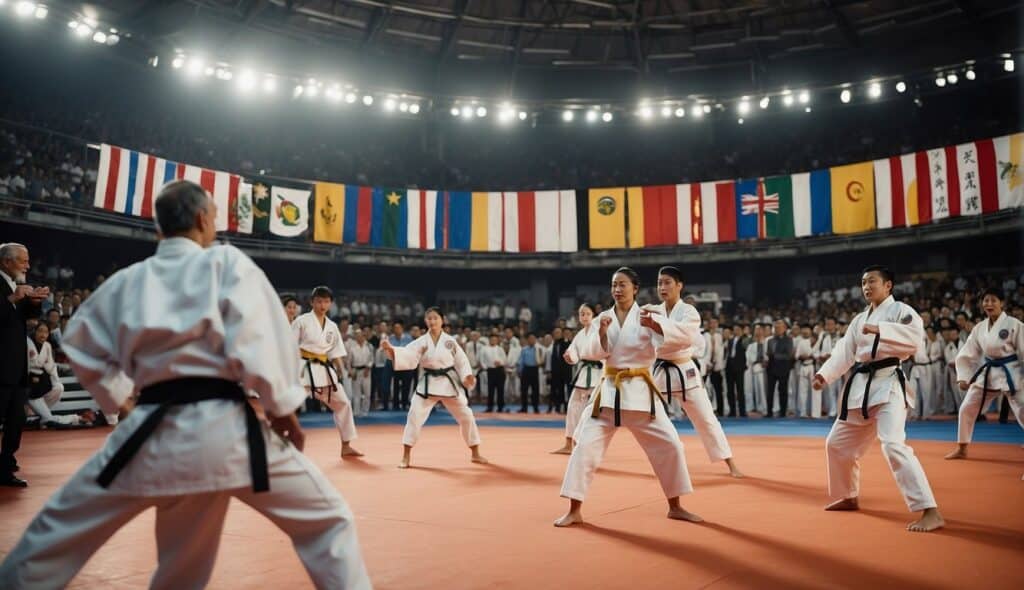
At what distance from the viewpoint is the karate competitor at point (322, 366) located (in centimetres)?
736

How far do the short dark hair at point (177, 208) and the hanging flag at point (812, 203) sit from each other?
1647 centimetres

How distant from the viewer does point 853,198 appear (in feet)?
52.4

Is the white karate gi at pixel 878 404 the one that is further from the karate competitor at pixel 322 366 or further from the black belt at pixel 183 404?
the karate competitor at pixel 322 366

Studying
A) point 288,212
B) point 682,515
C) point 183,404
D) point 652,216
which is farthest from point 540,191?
point 183,404

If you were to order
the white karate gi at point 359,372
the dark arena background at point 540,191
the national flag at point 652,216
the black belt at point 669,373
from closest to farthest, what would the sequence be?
1. the black belt at point 669,373
2. the dark arena background at point 540,191
3. the white karate gi at point 359,372
4. the national flag at point 652,216

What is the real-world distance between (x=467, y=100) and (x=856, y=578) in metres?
16.8

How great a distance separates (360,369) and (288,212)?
16.5 ft

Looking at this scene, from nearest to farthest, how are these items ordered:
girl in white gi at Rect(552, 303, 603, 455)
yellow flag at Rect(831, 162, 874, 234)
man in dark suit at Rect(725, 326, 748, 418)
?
girl in white gi at Rect(552, 303, 603, 455), man in dark suit at Rect(725, 326, 748, 418), yellow flag at Rect(831, 162, 874, 234)

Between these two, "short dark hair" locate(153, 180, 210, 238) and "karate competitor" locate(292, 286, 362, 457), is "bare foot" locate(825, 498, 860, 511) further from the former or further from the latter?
"karate competitor" locate(292, 286, 362, 457)

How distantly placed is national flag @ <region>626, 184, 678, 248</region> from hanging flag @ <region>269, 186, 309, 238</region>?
8339 millimetres

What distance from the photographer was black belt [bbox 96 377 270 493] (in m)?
1.97

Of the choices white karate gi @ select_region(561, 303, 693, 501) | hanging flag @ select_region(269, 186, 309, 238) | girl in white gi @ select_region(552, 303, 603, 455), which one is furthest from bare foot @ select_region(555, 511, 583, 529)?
hanging flag @ select_region(269, 186, 309, 238)

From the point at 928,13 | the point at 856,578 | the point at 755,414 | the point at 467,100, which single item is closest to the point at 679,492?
the point at 856,578

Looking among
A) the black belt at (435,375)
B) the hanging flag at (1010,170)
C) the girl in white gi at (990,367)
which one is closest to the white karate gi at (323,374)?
the black belt at (435,375)
